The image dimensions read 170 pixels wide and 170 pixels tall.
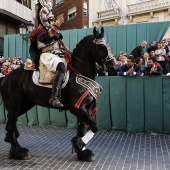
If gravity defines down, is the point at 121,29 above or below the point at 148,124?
above

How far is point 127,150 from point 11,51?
11.5 metres

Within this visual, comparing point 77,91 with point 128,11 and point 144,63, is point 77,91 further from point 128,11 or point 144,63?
point 128,11

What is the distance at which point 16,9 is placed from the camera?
23.2m

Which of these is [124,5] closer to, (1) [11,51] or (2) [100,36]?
(1) [11,51]

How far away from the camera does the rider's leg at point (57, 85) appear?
213 inches

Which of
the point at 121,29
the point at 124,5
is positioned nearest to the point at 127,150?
the point at 121,29

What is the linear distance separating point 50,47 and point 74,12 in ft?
87.9

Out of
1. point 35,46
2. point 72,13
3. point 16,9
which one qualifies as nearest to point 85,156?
point 35,46

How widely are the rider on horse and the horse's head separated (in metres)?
0.72

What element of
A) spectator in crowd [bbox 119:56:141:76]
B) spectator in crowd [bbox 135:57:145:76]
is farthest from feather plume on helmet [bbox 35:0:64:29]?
spectator in crowd [bbox 135:57:145:76]

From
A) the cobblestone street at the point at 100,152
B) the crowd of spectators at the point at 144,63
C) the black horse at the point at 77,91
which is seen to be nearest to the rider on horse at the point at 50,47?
the black horse at the point at 77,91

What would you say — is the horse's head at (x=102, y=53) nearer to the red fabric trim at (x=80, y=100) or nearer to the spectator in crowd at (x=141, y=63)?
the red fabric trim at (x=80, y=100)

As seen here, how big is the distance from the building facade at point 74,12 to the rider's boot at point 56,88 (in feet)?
84.3

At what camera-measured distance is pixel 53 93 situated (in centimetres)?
544
